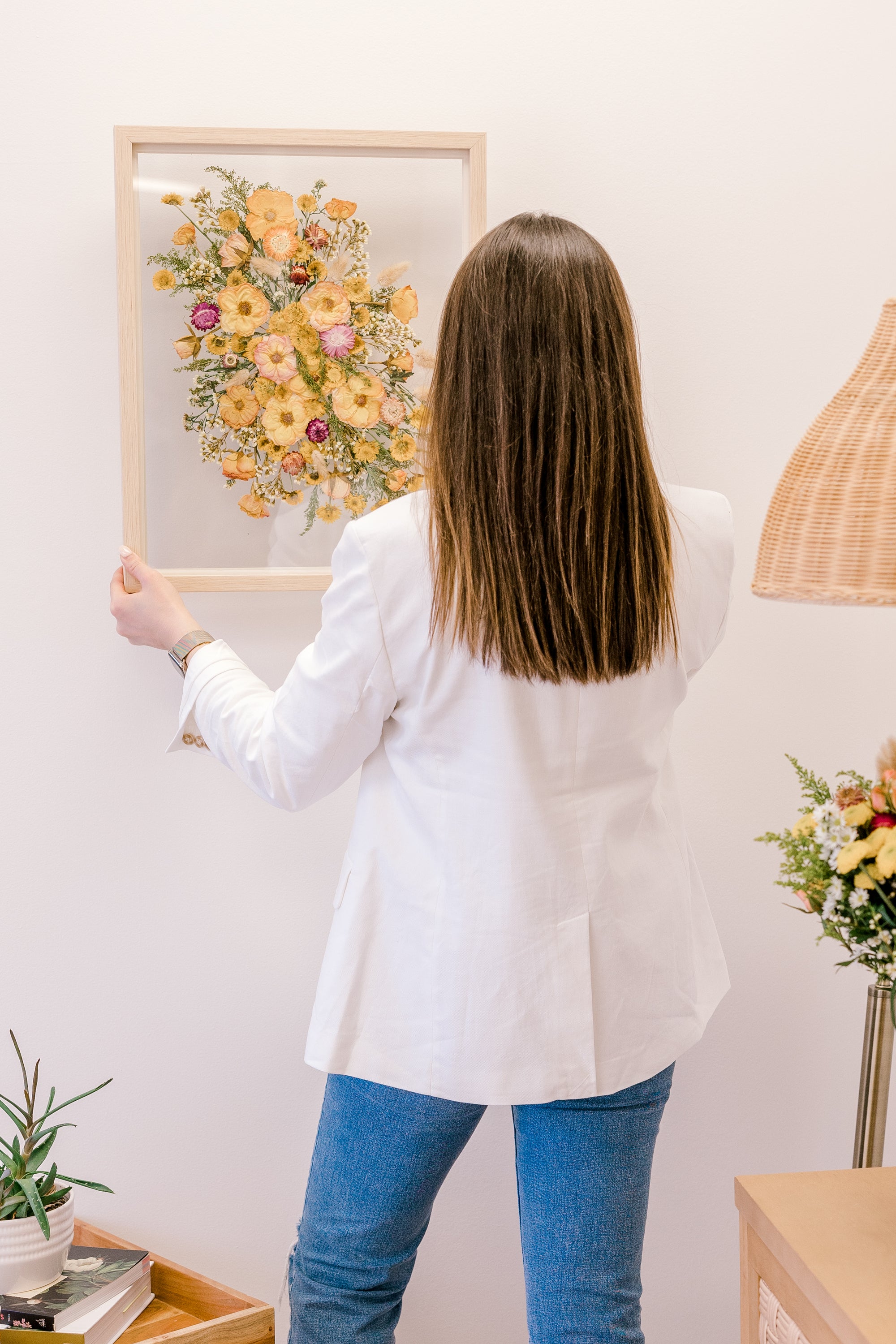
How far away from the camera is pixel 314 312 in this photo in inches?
51.2

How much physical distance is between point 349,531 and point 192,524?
0.49m

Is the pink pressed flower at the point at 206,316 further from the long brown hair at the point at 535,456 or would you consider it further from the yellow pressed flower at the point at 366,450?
the long brown hair at the point at 535,456

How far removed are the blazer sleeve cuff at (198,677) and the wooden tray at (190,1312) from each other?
63 cm

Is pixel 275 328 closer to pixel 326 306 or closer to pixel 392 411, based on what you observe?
pixel 326 306

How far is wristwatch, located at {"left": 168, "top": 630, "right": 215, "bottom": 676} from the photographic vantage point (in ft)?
3.77

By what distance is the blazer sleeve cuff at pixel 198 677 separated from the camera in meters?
1.10

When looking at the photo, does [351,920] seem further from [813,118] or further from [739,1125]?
[813,118]

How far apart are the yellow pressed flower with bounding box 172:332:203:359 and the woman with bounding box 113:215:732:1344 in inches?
15.5

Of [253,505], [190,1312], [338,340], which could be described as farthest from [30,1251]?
[338,340]

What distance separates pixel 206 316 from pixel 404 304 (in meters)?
0.23

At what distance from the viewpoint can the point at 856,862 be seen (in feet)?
2.66

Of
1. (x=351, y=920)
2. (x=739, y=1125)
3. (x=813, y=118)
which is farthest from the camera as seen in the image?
(x=739, y=1125)

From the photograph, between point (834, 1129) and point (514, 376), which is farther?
point (834, 1129)

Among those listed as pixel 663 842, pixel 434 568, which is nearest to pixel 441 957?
pixel 663 842
